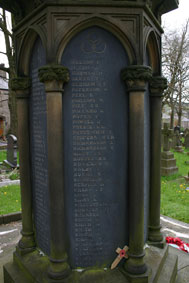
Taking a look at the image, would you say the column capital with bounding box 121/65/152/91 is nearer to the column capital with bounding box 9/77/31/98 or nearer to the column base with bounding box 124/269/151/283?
the column capital with bounding box 9/77/31/98

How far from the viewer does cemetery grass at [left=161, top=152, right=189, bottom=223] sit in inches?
255

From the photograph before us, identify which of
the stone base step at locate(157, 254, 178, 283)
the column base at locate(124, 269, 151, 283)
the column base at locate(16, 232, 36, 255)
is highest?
the column base at locate(16, 232, 36, 255)

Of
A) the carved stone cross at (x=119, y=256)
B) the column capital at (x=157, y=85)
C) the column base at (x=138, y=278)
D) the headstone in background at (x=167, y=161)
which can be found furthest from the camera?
the headstone in background at (x=167, y=161)

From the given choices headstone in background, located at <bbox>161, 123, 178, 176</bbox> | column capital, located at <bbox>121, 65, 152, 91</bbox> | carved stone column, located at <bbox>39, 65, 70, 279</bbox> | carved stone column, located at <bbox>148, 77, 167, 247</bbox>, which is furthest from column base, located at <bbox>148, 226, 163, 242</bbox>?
headstone in background, located at <bbox>161, 123, 178, 176</bbox>

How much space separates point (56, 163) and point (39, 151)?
0.58 m

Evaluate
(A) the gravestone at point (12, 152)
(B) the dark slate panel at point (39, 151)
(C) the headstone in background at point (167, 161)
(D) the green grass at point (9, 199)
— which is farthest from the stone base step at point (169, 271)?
(A) the gravestone at point (12, 152)

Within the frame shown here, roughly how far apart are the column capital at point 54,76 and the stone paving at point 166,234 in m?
2.84

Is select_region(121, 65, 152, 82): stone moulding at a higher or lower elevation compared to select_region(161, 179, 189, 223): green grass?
higher

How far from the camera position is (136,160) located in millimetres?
2826

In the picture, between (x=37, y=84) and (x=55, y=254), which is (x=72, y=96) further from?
(x=55, y=254)

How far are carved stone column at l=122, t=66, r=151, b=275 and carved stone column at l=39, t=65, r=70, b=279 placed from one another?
75 cm

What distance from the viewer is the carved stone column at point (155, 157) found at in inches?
133

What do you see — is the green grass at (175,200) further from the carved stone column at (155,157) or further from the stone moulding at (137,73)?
the stone moulding at (137,73)

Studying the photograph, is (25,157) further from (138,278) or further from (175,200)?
(175,200)
